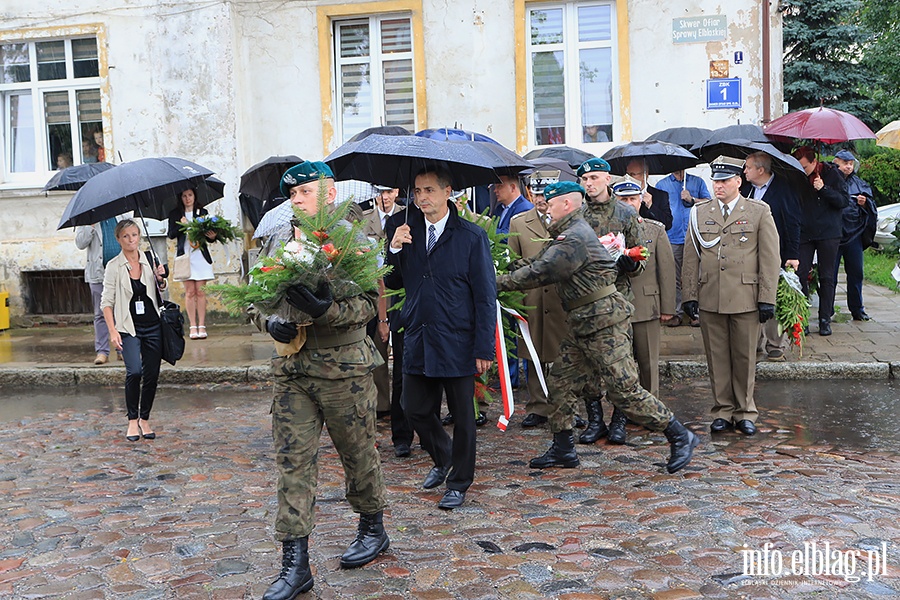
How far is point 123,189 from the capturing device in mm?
7305

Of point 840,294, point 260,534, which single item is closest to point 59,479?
point 260,534

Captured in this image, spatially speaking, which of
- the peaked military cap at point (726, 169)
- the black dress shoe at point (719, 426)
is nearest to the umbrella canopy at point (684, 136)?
the peaked military cap at point (726, 169)

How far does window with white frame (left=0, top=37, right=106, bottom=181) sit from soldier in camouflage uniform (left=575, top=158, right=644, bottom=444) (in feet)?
32.5

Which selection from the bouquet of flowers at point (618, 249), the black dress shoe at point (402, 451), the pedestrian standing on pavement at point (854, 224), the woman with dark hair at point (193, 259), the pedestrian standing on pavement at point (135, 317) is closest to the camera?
the bouquet of flowers at point (618, 249)

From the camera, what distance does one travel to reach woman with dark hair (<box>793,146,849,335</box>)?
10328 mm

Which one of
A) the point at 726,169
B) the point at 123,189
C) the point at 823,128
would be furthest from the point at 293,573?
the point at 823,128

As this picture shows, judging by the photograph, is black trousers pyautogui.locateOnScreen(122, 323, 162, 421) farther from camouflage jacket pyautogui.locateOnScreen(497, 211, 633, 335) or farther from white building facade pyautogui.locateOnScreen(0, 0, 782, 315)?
white building facade pyautogui.locateOnScreen(0, 0, 782, 315)

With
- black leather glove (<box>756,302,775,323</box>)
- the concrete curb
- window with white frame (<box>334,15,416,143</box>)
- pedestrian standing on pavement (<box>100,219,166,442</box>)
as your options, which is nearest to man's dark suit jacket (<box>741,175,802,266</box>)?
the concrete curb

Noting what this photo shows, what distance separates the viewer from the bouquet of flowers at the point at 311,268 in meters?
4.29

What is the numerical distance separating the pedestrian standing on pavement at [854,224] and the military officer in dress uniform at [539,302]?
561 cm

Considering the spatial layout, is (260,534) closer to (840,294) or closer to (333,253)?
(333,253)

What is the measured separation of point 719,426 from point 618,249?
177 centimetres

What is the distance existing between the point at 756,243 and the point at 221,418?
4.95m

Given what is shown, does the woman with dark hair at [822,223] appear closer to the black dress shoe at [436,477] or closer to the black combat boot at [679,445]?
the black combat boot at [679,445]
